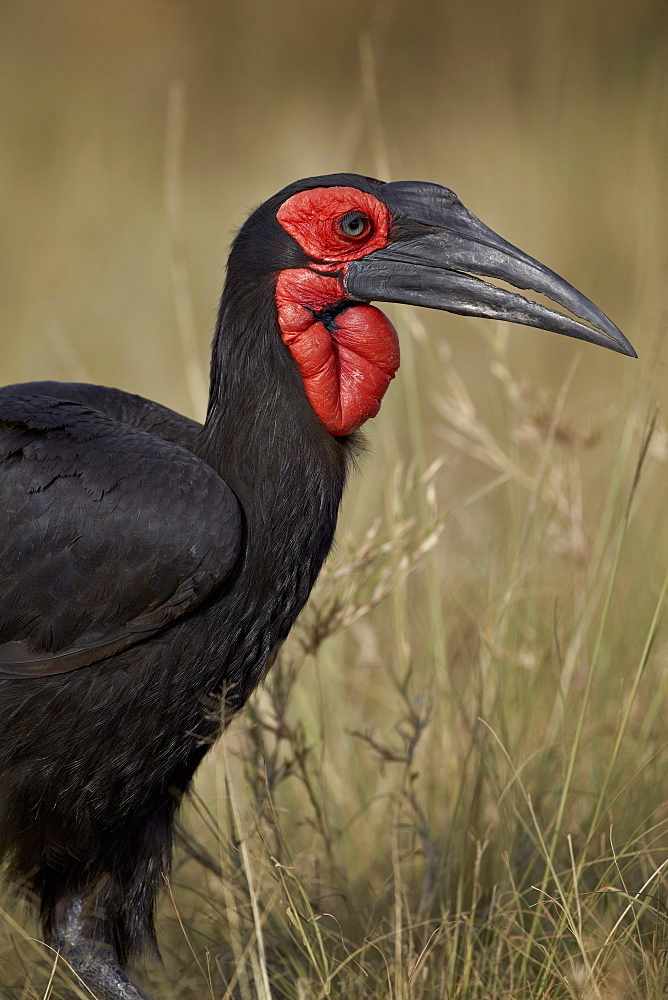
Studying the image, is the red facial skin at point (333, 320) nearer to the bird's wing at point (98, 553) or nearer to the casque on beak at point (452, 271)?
the casque on beak at point (452, 271)

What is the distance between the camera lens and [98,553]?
216 centimetres

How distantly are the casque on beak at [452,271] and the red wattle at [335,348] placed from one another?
0.06 m

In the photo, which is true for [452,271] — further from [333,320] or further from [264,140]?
[264,140]

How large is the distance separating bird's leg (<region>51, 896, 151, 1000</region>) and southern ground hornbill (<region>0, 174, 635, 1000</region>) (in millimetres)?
117

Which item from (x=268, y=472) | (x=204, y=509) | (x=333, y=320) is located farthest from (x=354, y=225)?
(x=204, y=509)

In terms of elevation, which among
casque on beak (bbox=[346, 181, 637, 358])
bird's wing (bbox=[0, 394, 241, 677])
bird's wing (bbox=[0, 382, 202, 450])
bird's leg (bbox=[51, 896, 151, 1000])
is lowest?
bird's leg (bbox=[51, 896, 151, 1000])

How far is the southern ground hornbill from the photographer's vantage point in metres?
2.18

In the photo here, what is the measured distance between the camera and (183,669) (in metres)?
2.22

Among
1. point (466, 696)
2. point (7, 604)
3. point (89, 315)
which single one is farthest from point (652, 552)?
point (89, 315)

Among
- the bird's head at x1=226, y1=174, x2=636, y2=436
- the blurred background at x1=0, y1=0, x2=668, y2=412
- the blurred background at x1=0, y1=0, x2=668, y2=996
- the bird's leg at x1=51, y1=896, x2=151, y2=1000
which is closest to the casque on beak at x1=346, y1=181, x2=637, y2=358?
the bird's head at x1=226, y1=174, x2=636, y2=436

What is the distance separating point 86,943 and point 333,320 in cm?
151

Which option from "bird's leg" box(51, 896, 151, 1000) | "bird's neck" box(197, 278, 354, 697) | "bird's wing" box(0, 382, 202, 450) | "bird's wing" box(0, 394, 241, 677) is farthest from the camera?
"bird's wing" box(0, 382, 202, 450)

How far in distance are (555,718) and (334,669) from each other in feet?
2.17

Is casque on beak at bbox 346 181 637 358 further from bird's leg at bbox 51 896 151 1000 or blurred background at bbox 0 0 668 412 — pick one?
blurred background at bbox 0 0 668 412
